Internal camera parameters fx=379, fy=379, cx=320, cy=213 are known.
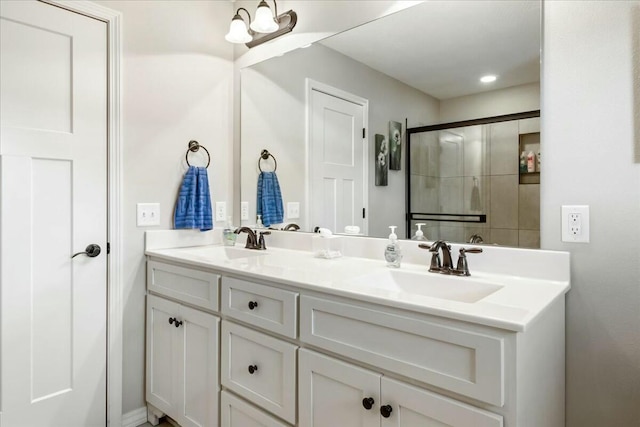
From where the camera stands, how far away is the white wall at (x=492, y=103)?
136cm

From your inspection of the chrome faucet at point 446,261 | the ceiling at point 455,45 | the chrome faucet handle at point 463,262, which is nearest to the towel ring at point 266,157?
the ceiling at point 455,45

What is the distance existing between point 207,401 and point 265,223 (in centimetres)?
104

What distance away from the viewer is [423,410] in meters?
0.97

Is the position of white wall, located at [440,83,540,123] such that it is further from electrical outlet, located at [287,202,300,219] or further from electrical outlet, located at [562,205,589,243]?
electrical outlet, located at [287,202,300,219]

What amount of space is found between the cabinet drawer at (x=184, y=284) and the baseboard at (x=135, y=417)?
66cm

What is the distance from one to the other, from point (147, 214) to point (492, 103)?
5.80 feet

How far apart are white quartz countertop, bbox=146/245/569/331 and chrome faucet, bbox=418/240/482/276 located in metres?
0.04

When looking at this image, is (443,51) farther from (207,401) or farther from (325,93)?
(207,401)

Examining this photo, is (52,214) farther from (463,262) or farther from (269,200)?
(463,262)

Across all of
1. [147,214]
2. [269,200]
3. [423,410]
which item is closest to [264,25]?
[269,200]

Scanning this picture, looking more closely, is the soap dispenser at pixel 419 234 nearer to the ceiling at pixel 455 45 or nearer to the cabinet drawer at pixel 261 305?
the ceiling at pixel 455 45

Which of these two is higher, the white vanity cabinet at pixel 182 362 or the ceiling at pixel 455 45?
the ceiling at pixel 455 45

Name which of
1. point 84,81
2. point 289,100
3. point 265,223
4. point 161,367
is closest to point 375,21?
point 289,100

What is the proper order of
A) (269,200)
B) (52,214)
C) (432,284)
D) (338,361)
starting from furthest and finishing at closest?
(269,200), (52,214), (432,284), (338,361)
